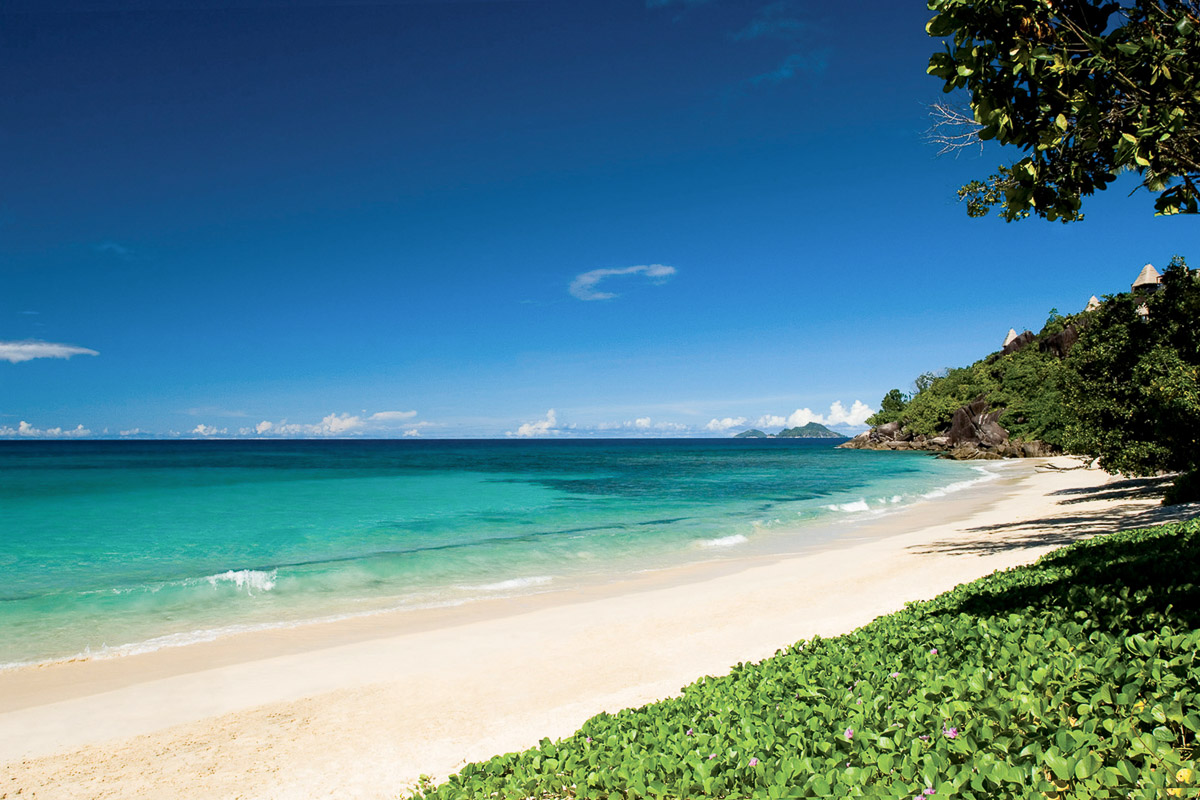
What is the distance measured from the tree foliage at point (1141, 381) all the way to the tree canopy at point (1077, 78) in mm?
15781

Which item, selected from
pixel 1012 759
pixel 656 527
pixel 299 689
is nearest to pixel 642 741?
pixel 1012 759

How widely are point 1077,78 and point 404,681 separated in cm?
1070

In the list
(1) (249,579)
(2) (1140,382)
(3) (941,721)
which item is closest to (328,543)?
(1) (249,579)

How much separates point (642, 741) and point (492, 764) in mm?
1211

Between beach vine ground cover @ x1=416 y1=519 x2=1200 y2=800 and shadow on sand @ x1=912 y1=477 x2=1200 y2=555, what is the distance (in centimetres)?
1181

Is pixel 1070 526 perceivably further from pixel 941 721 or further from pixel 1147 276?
pixel 1147 276

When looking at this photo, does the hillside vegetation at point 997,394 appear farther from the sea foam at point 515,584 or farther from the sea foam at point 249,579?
the sea foam at point 249,579

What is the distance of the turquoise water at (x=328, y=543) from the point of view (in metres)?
14.9

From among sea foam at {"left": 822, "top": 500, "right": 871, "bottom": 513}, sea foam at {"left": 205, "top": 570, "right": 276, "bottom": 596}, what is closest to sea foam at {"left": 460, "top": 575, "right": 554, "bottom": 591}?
sea foam at {"left": 205, "top": 570, "right": 276, "bottom": 596}

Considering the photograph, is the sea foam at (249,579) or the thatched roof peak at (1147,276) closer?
the sea foam at (249,579)

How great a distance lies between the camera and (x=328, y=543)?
24969mm

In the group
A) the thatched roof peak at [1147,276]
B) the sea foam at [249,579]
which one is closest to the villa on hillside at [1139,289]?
the thatched roof peak at [1147,276]

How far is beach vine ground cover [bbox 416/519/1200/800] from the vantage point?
122 inches

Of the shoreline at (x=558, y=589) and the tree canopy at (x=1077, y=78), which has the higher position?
the tree canopy at (x=1077, y=78)
